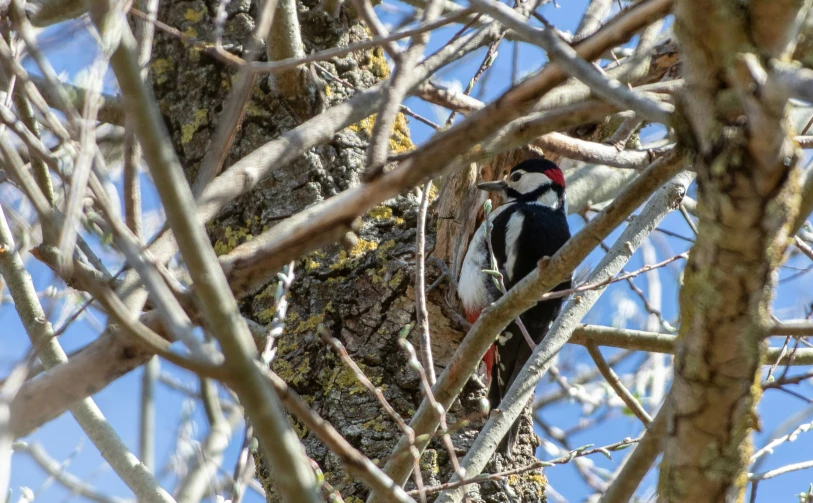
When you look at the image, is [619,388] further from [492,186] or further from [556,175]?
[556,175]

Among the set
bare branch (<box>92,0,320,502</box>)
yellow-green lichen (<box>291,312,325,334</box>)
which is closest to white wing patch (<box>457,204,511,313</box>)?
yellow-green lichen (<box>291,312,325,334</box>)

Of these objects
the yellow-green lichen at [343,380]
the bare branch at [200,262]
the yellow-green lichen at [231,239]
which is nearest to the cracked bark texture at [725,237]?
the bare branch at [200,262]

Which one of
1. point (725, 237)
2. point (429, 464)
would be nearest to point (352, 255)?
point (429, 464)

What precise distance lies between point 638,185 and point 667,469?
0.60 meters

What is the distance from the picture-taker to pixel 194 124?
10.7 feet

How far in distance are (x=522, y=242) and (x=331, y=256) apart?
75.0 inches

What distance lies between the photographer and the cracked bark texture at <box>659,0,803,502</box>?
1.14 metres

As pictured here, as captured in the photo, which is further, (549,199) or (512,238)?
(549,199)

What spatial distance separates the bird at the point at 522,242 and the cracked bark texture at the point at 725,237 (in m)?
2.48

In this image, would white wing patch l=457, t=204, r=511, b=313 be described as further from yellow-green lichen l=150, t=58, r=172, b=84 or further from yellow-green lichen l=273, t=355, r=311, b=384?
yellow-green lichen l=150, t=58, r=172, b=84

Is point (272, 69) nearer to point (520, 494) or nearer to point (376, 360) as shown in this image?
point (376, 360)

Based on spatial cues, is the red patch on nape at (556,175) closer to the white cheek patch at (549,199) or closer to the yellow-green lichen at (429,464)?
the white cheek patch at (549,199)

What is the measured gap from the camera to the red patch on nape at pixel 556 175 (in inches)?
177

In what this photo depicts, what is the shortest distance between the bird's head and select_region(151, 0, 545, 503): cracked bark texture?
112 cm
